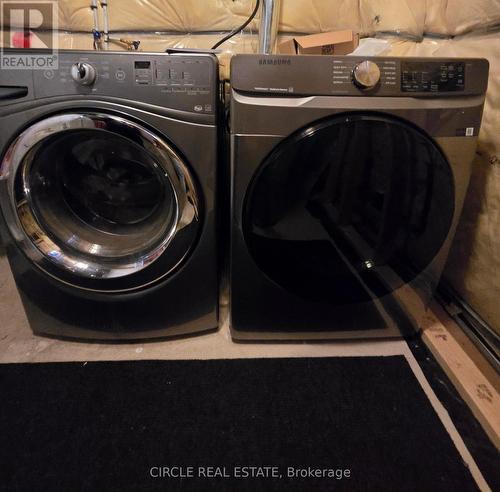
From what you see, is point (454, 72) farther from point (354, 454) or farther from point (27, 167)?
point (27, 167)

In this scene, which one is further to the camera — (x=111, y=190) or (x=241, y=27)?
(x=241, y=27)

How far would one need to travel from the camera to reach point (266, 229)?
78 cm

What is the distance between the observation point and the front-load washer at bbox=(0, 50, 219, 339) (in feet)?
2.21

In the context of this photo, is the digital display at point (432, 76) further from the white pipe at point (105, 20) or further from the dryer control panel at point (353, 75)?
the white pipe at point (105, 20)

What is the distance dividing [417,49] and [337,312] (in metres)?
1.10

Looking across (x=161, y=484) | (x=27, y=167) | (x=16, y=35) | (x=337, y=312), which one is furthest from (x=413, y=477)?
(x=16, y=35)

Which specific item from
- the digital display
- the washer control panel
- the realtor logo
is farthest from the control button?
the realtor logo

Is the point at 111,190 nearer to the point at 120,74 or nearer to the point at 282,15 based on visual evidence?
the point at 120,74

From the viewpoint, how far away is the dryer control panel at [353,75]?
66 centimetres

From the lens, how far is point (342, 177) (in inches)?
28.4

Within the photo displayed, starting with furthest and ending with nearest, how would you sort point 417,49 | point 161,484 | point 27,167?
point 417,49
point 27,167
point 161,484

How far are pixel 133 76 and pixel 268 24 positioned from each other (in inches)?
27.3

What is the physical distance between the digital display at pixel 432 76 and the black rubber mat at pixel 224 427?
745 millimetres

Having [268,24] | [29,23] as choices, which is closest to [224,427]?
[268,24]
